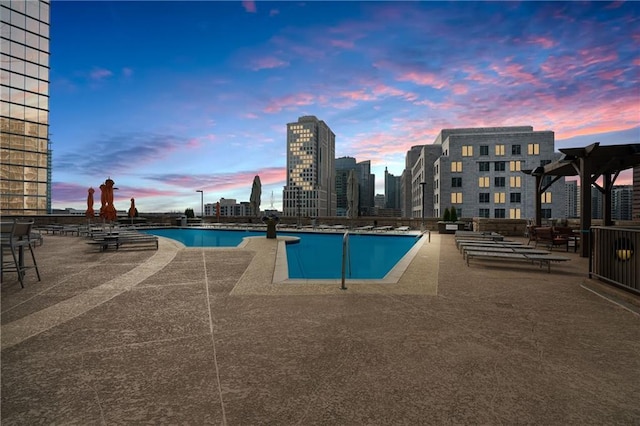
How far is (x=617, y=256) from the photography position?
257 inches

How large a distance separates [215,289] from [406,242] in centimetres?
1620

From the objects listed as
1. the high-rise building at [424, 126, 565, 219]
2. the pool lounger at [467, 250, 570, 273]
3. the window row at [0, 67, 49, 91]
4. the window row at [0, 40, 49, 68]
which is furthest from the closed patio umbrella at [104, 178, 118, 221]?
the high-rise building at [424, 126, 565, 219]

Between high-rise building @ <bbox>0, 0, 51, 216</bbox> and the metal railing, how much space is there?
206 feet

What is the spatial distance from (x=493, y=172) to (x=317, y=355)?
202ft

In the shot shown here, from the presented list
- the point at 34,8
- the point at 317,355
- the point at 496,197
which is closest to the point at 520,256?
the point at 317,355

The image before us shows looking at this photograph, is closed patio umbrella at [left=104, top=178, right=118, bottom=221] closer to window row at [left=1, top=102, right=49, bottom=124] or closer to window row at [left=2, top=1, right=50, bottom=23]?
window row at [left=1, top=102, right=49, bottom=124]

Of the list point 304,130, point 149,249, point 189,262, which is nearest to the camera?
point 189,262

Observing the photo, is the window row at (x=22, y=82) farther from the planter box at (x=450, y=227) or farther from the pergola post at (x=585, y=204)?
the pergola post at (x=585, y=204)

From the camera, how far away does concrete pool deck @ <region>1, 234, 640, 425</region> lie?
248 centimetres

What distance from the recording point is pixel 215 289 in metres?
6.71

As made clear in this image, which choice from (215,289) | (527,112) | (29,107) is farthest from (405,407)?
(527,112)

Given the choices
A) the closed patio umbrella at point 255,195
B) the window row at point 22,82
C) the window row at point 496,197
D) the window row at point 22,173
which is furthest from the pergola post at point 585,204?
the window row at point 22,173

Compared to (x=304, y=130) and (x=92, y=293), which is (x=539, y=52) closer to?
(x=92, y=293)

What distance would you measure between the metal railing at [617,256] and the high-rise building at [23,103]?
6293cm
